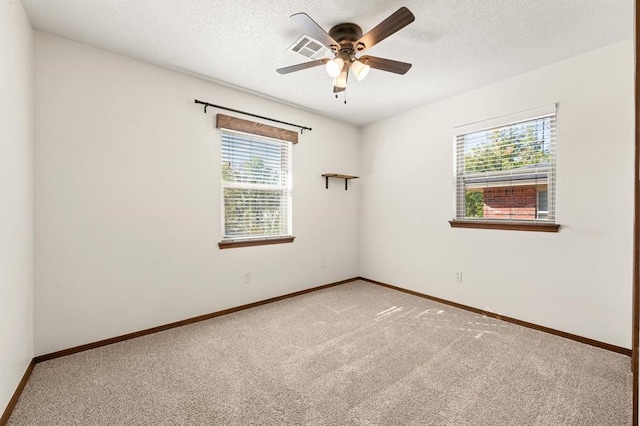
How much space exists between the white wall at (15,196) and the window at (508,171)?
4.00 metres

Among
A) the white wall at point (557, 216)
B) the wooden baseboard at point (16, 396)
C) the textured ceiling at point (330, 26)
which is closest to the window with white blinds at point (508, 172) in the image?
the white wall at point (557, 216)

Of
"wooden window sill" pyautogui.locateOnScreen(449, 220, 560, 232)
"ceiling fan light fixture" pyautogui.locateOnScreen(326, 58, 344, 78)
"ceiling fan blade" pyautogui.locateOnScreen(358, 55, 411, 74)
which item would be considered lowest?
"wooden window sill" pyautogui.locateOnScreen(449, 220, 560, 232)

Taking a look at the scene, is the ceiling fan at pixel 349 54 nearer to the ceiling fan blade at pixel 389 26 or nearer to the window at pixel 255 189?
the ceiling fan blade at pixel 389 26

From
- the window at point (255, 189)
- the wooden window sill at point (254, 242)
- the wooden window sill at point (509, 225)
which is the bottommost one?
the wooden window sill at point (254, 242)

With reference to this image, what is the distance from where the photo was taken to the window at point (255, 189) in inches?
131

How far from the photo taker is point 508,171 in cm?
306

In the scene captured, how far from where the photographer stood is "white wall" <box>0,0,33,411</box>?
1.60 meters

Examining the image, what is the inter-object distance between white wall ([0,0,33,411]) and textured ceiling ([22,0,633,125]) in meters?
0.42

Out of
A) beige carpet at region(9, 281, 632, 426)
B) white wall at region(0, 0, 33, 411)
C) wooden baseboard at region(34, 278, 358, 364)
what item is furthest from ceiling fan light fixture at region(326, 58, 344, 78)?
wooden baseboard at region(34, 278, 358, 364)

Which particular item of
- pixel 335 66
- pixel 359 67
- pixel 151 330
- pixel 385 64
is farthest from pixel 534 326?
pixel 151 330

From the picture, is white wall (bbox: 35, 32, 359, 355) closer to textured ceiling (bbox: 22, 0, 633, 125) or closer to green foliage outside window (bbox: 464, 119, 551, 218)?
textured ceiling (bbox: 22, 0, 633, 125)

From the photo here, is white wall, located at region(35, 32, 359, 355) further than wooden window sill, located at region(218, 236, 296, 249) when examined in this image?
No

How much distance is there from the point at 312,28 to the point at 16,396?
9.98 feet

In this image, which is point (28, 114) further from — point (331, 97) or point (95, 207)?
point (331, 97)
